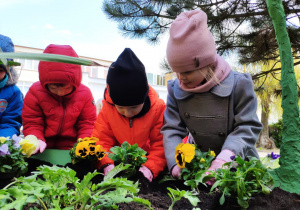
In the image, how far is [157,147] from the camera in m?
1.44

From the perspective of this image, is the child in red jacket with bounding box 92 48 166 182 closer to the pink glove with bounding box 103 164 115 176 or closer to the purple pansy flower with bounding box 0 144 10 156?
the pink glove with bounding box 103 164 115 176

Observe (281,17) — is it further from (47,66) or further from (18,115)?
(18,115)

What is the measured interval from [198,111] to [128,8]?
4563 mm

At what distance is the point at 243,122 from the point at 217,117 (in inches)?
4.6

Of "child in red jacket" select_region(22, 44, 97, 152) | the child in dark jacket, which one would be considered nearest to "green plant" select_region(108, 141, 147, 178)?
"child in red jacket" select_region(22, 44, 97, 152)

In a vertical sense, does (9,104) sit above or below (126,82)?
below

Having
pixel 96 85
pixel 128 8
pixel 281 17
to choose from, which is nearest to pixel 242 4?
pixel 128 8

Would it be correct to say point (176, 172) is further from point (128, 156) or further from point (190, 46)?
point (190, 46)

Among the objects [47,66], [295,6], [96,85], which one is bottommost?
[96,85]

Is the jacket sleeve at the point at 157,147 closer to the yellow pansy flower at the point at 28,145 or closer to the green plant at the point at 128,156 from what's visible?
the green plant at the point at 128,156

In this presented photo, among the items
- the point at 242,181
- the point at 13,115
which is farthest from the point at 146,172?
the point at 13,115

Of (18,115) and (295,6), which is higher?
(295,6)

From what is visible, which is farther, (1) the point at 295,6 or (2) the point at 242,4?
(2) the point at 242,4

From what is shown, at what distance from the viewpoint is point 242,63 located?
18.4 ft
